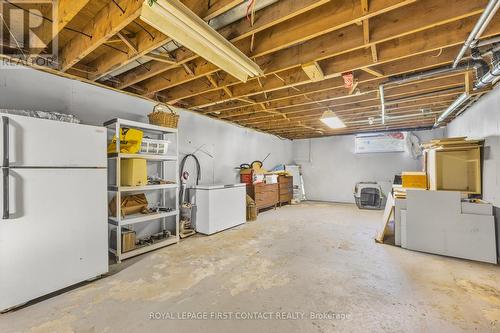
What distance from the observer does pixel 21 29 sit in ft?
7.23

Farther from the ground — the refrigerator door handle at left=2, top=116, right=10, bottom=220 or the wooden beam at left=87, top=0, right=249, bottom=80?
the wooden beam at left=87, top=0, right=249, bottom=80

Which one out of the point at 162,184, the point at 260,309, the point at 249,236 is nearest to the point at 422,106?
the point at 249,236

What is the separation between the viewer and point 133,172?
10.0ft

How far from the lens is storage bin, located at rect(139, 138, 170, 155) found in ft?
10.6

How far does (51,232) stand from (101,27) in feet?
6.49

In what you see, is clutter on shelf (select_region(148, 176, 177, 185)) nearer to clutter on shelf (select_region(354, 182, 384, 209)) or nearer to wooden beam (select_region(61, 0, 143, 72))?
wooden beam (select_region(61, 0, 143, 72))

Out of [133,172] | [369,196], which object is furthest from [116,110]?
[369,196]

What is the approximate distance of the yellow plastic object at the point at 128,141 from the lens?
3.01m

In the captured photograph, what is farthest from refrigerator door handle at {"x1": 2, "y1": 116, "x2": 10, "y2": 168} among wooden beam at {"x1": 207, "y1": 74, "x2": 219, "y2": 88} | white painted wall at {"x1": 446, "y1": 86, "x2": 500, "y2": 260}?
white painted wall at {"x1": 446, "y1": 86, "x2": 500, "y2": 260}

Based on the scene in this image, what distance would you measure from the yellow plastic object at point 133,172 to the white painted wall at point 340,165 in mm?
6550

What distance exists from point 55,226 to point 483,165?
17.8 ft

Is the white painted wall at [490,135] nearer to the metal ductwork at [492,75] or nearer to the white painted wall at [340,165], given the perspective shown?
the metal ductwork at [492,75]

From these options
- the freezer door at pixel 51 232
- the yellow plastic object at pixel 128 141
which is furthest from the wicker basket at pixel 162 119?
the freezer door at pixel 51 232

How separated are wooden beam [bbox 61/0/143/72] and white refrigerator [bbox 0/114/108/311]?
32.9 inches
